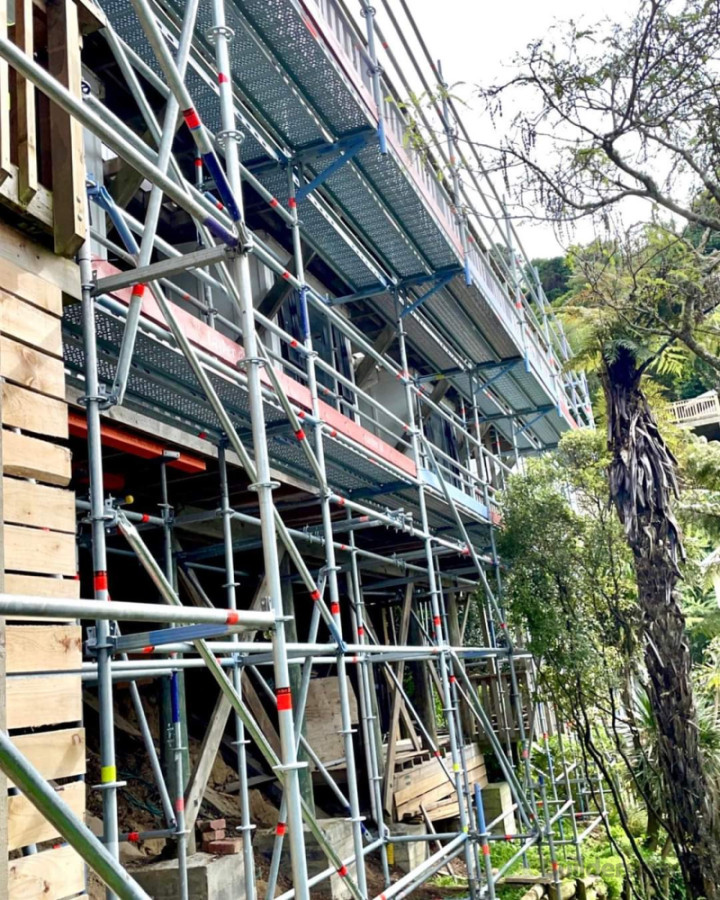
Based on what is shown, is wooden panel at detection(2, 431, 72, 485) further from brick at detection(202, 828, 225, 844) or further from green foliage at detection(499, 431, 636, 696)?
green foliage at detection(499, 431, 636, 696)

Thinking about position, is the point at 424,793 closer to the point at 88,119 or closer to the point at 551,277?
the point at 88,119

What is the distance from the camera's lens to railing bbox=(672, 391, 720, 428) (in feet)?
124

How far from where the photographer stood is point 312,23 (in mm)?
6949

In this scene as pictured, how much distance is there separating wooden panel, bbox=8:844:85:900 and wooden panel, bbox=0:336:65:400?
1.51 meters

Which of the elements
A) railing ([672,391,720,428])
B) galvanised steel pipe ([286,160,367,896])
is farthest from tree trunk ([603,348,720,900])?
railing ([672,391,720,428])

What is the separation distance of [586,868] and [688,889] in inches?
118

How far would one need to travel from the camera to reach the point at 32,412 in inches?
126

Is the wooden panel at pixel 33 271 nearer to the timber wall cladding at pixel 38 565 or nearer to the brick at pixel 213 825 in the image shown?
the timber wall cladding at pixel 38 565

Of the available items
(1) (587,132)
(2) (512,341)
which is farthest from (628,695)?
(1) (587,132)

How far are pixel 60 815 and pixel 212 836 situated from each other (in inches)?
237

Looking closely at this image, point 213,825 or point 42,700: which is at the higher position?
point 42,700

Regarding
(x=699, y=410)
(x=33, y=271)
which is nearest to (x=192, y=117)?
(x=33, y=271)

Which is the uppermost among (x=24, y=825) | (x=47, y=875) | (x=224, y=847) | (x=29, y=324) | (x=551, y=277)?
(x=551, y=277)

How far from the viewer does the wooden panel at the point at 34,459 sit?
3064 mm
